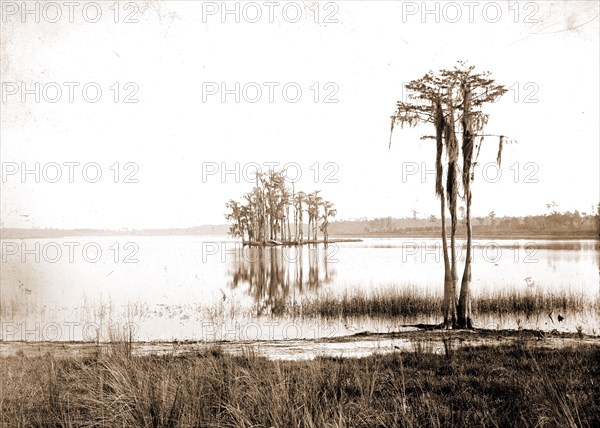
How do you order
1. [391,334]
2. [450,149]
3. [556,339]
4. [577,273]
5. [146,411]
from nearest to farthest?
[146,411]
[556,339]
[391,334]
[450,149]
[577,273]

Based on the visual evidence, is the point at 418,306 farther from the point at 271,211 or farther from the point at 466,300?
the point at 271,211

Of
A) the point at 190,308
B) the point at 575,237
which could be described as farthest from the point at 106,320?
the point at 575,237

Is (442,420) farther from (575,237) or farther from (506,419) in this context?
(575,237)

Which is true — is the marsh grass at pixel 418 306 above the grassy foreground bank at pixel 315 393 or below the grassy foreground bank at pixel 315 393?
below

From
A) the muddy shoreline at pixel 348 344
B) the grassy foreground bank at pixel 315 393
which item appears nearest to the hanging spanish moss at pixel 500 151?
the muddy shoreline at pixel 348 344

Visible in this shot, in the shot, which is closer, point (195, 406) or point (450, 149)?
point (195, 406)

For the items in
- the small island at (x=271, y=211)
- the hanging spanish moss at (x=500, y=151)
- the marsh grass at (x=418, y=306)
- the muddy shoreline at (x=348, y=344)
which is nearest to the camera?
the muddy shoreline at (x=348, y=344)

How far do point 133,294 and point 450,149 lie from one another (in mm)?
21872

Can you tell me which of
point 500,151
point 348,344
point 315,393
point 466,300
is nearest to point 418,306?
point 466,300

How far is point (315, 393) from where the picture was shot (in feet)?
21.4

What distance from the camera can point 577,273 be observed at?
128 feet

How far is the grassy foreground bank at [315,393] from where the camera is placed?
5520mm

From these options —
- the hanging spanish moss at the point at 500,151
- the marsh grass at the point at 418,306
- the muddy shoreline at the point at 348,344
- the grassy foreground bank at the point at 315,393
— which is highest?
the hanging spanish moss at the point at 500,151

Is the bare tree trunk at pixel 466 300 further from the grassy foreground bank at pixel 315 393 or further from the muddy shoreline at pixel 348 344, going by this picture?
the grassy foreground bank at pixel 315 393
